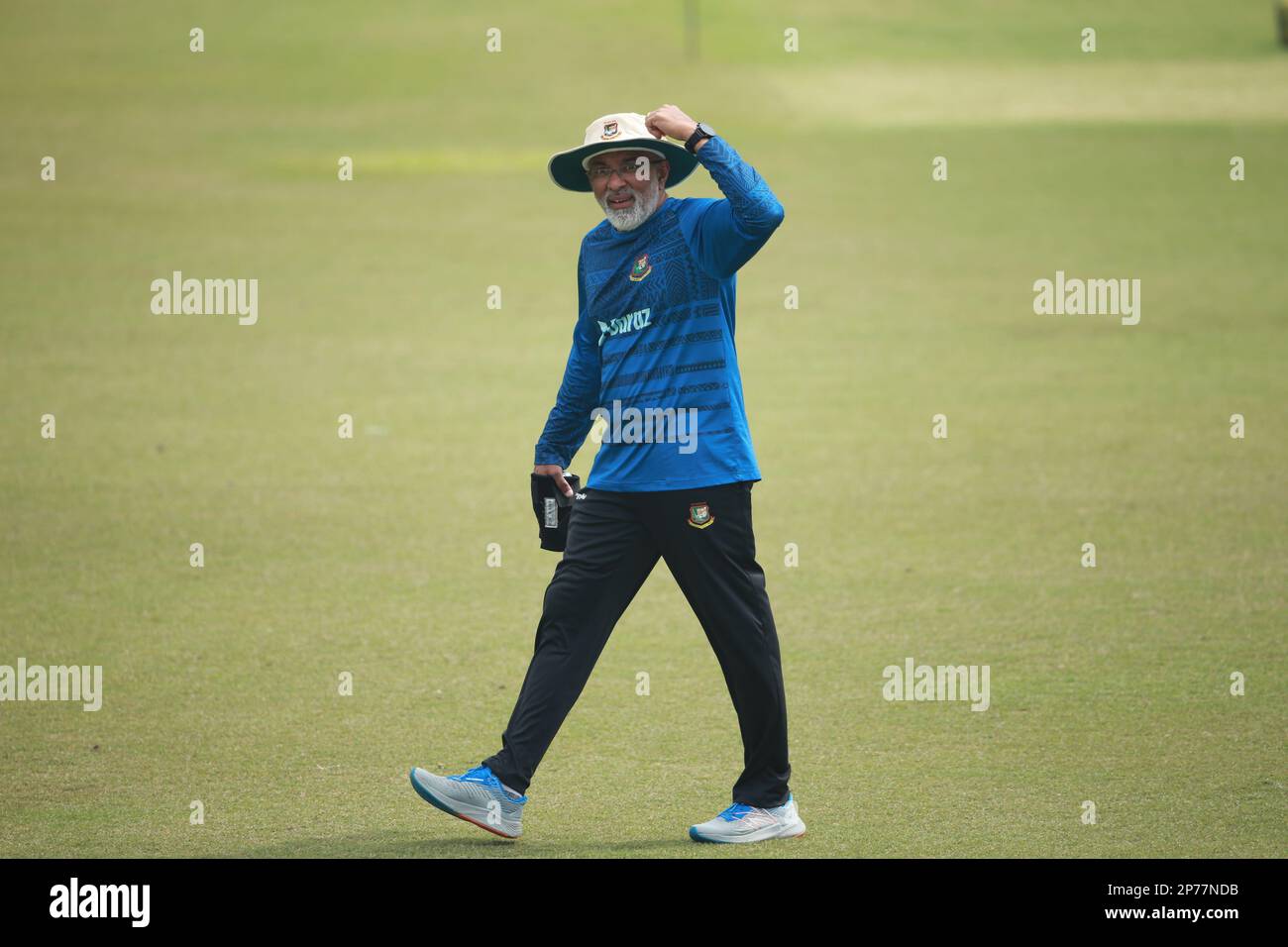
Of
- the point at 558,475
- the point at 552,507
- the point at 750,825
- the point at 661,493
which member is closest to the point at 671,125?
the point at 661,493

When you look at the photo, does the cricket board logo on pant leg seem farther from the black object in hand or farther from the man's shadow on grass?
the man's shadow on grass

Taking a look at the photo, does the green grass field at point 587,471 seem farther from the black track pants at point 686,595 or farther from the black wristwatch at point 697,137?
the black wristwatch at point 697,137

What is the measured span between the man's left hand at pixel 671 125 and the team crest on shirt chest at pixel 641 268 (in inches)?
16.7

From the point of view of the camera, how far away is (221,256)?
2058 centimetres

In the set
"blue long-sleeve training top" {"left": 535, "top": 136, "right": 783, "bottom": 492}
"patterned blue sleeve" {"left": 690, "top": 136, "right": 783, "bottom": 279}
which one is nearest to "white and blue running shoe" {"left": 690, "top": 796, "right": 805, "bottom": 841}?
"blue long-sleeve training top" {"left": 535, "top": 136, "right": 783, "bottom": 492}

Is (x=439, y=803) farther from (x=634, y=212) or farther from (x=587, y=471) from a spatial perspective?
(x=587, y=471)

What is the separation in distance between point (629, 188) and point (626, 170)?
0.20 feet

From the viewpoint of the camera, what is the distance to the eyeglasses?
5.84m

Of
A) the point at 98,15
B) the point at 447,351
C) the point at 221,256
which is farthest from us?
the point at 98,15

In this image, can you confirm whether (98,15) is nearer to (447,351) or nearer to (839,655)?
(447,351)

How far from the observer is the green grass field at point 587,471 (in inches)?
250

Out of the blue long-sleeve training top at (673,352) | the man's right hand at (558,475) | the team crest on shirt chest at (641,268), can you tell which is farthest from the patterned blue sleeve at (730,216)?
the man's right hand at (558,475)

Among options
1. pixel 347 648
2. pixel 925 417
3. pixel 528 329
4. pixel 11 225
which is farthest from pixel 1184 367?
pixel 11 225

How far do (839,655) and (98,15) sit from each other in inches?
1513
